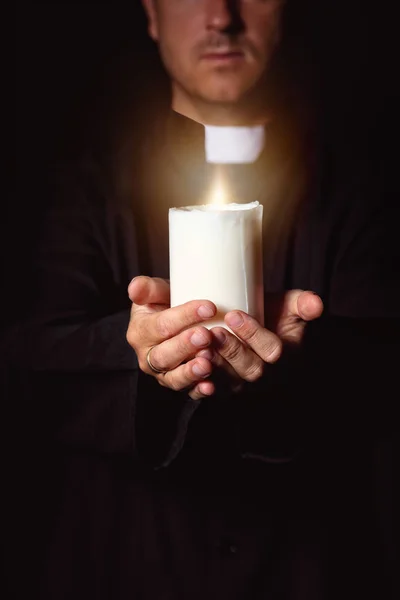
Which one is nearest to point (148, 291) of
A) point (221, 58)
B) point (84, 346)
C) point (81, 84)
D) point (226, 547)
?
point (84, 346)

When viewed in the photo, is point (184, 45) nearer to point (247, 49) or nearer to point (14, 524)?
point (247, 49)

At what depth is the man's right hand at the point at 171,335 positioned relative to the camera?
2.08 feet

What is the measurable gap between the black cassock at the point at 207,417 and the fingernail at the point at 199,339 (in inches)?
13.5

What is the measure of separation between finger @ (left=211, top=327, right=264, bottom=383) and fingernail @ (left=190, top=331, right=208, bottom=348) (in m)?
0.01

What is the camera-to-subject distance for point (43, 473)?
1325 millimetres

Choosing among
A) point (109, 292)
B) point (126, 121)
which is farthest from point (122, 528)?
point (126, 121)

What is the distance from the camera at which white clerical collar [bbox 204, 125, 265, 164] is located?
129 cm

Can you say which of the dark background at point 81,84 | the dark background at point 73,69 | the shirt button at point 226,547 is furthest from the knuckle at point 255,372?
the dark background at point 73,69

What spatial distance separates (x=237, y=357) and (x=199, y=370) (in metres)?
0.04

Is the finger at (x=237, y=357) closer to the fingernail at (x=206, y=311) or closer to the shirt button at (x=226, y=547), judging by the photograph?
the fingernail at (x=206, y=311)

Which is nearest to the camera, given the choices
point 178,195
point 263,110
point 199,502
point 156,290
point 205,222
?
point 205,222

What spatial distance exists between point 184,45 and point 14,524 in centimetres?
107

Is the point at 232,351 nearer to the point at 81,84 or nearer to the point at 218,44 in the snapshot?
the point at 218,44

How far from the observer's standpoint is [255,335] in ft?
2.15
